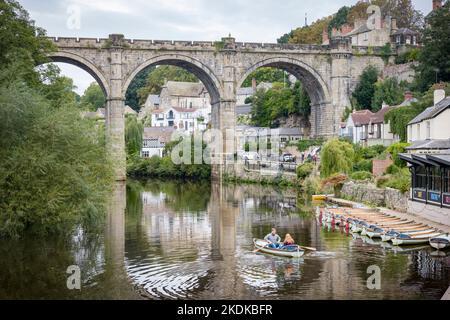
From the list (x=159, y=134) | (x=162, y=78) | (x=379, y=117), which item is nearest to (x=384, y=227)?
(x=379, y=117)

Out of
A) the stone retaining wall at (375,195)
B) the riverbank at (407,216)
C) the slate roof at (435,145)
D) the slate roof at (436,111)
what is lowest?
the riverbank at (407,216)

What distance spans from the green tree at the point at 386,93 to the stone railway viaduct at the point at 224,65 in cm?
298

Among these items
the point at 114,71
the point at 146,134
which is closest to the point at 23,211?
the point at 114,71

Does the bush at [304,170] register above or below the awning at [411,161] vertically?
below

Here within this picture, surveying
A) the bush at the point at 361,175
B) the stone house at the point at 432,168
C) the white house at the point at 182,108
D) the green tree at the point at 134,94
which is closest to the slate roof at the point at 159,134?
the white house at the point at 182,108

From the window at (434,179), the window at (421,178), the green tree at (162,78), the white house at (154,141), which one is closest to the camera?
the window at (434,179)

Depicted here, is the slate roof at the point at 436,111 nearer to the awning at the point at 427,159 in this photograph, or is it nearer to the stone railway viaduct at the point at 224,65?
the awning at the point at 427,159

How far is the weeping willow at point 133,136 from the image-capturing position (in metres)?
79.5

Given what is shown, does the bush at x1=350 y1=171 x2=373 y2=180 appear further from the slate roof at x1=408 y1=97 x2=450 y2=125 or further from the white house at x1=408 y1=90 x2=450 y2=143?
the slate roof at x1=408 y1=97 x2=450 y2=125

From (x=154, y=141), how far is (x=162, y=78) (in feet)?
126

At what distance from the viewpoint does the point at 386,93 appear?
65.4m
